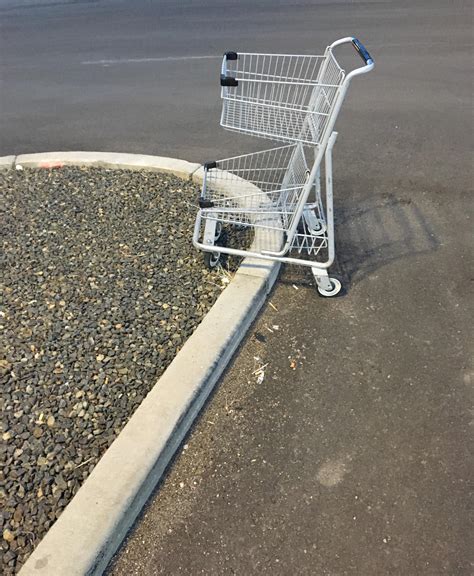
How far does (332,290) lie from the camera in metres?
3.57

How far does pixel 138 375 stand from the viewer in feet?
9.28

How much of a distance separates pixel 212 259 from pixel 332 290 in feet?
3.04

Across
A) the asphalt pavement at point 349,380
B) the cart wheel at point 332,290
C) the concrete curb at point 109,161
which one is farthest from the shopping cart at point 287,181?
the concrete curb at point 109,161

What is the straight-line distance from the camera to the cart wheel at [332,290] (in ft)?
11.6

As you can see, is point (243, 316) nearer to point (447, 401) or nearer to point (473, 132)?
point (447, 401)

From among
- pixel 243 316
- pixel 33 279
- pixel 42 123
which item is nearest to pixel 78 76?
pixel 42 123

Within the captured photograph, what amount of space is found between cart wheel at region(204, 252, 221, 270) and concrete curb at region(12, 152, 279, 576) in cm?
22

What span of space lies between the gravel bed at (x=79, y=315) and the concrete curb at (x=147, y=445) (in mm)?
114

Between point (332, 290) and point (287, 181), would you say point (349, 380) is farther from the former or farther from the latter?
point (287, 181)

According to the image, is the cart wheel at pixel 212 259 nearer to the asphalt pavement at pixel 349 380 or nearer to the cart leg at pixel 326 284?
the asphalt pavement at pixel 349 380

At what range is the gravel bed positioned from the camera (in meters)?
2.40

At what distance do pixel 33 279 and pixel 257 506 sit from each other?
7.55ft

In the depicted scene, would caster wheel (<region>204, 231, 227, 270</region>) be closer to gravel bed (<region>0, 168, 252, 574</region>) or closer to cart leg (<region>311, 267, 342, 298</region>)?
gravel bed (<region>0, 168, 252, 574</region>)

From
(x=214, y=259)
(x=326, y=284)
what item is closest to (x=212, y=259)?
(x=214, y=259)
